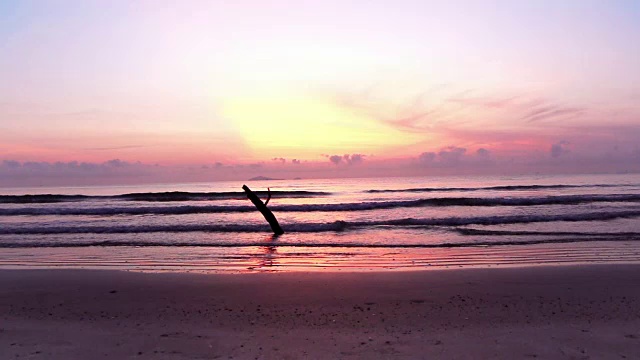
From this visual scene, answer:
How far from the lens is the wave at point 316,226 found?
60.8ft

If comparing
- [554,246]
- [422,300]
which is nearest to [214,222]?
[554,246]

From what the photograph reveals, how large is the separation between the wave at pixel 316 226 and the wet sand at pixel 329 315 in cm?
932

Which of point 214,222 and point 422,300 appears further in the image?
point 214,222

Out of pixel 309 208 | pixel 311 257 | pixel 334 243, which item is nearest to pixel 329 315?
pixel 311 257

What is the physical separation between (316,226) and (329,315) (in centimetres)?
1241

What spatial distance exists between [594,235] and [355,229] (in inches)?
315

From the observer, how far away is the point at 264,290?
305 inches

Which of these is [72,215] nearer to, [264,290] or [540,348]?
[264,290]

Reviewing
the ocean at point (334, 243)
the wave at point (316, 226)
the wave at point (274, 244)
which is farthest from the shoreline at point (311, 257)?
the wave at point (316, 226)

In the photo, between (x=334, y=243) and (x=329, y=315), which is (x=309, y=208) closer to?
(x=334, y=243)

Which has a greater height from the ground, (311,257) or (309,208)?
(309,208)

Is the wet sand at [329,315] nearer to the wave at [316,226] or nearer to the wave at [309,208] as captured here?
the wave at [316,226]

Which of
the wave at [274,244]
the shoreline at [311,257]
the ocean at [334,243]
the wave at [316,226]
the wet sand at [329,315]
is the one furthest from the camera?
the wave at [316,226]

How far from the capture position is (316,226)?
61.3 feet
